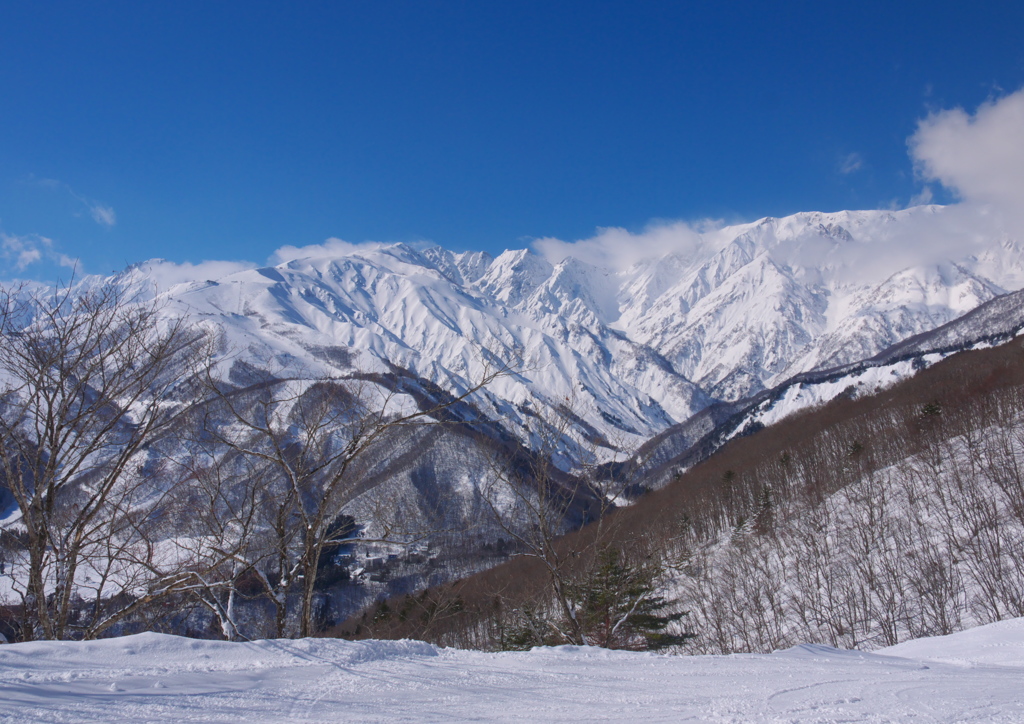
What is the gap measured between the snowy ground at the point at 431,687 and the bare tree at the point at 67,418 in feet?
8.97

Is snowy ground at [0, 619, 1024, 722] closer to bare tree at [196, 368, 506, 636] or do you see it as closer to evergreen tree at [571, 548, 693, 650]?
bare tree at [196, 368, 506, 636]

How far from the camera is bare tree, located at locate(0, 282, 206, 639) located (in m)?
6.90

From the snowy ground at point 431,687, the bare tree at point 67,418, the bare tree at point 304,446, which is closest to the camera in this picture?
the snowy ground at point 431,687

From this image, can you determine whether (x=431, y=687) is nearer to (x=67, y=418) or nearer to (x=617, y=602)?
(x=67, y=418)

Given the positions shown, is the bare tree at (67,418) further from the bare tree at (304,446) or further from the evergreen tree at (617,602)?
the evergreen tree at (617,602)

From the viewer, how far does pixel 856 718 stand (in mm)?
4461

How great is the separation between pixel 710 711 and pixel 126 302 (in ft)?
30.0

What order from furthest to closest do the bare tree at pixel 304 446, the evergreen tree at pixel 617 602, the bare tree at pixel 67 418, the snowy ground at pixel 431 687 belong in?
1. the evergreen tree at pixel 617 602
2. the bare tree at pixel 304 446
3. the bare tree at pixel 67 418
4. the snowy ground at pixel 431 687

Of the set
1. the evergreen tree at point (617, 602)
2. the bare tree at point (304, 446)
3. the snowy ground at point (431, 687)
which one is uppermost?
the bare tree at point (304, 446)

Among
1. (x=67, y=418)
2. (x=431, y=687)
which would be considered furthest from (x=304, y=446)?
(x=431, y=687)

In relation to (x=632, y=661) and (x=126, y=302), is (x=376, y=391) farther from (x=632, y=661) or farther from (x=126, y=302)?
(x=632, y=661)

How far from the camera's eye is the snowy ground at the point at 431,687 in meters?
3.88

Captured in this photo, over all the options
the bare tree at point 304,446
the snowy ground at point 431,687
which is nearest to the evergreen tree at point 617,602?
the snowy ground at point 431,687

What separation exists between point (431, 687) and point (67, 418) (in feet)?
21.1
